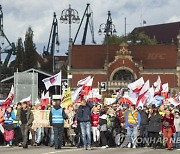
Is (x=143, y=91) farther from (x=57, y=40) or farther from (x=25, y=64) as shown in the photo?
(x=57, y=40)

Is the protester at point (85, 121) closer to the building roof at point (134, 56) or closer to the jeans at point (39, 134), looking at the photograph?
the jeans at point (39, 134)

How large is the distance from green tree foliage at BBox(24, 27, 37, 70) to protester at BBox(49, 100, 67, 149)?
7430 cm

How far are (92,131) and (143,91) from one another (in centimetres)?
610

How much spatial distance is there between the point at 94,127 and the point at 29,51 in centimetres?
7522

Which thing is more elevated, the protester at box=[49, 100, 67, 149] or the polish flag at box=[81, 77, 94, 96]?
the polish flag at box=[81, 77, 94, 96]

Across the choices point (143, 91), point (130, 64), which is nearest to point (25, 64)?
point (130, 64)

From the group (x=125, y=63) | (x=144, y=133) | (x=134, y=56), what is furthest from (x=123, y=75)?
(x=144, y=133)

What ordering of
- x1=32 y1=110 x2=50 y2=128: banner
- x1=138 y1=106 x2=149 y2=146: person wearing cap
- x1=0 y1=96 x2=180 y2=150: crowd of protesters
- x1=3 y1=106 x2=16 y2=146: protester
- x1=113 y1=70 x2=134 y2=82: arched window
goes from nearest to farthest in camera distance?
1. x1=0 y1=96 x2=180 y2=150: crowd of protesters
2. x1=138 y1=106 x2=149 y2=146: person wearing cap
3. x1=3 y1=106 x2=16 y2=146: protester
4. x1=32 y1=110 x2=50 y2=128: banner
5. x1=113 y1=70 x2=134 y2=82: arched window

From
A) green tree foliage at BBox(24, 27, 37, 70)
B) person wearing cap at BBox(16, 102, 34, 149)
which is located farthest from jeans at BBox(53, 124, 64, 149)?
green tree foliage at BBox(24, 27, 37, 70)

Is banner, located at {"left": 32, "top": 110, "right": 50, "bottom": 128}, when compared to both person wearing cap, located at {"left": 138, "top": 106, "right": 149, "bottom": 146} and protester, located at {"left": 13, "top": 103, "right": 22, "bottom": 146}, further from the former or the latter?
person wearing cap, located at {"left": 138, "top": 106, "right": 149, "bottom": 146}

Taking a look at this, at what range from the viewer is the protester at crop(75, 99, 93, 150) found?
22859 mm

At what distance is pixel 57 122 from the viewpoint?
22797 mm

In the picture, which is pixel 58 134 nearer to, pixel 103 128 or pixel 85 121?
pixel 85 121

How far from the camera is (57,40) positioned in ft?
393
